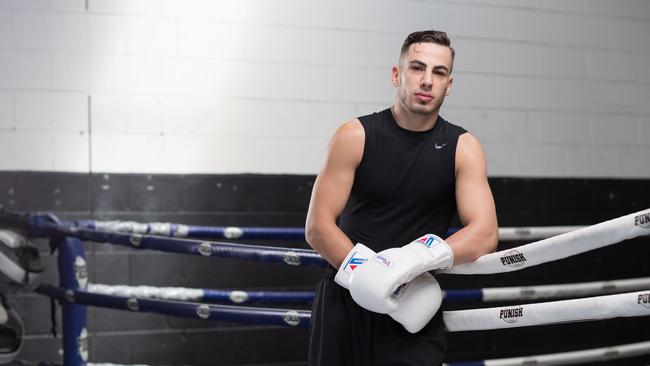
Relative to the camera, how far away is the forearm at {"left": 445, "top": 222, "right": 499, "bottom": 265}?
1.77 m

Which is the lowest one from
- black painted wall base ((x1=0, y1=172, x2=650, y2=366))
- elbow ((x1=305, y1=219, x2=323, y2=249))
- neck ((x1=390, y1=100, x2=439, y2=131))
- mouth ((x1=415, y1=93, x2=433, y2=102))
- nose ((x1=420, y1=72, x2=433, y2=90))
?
black painted wall base ((x1=0, y1=172, x2=650, y2=366))

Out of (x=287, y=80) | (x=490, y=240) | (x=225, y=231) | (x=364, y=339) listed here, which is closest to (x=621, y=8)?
(x=287, y=80)

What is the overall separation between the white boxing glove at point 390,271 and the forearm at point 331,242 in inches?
5.5

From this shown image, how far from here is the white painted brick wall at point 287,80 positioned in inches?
139

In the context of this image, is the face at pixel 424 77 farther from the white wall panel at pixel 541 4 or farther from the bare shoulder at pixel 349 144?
the white wall panel at pixel 541 4

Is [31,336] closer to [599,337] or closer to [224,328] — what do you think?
[224,328]

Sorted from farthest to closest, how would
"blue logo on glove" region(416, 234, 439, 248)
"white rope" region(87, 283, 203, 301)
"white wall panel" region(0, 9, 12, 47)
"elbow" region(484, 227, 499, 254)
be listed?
1. "white wall panel" region(0, 9, 12, 47)
2. "white rope" region(87, 283, 203, 301)
3. "elbow" region(484, 227, 499, 254)
4. "blue logo on glove" region(416, 234, 439, 248)

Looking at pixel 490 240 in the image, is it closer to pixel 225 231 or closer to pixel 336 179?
pixel 336 179

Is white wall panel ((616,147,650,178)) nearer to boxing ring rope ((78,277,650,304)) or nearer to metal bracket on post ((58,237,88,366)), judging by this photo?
boxing ring rope ((78,277,650,304))

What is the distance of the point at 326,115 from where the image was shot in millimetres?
3855

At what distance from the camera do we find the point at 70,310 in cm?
253

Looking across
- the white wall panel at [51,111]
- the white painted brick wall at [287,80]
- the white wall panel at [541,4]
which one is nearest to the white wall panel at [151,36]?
the white painted brick wall at [287,80]

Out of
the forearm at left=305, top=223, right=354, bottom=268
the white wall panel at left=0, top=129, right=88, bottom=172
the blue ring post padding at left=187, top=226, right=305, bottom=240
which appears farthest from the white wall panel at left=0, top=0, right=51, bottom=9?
the forearm at left=305, top=223, right=354, bottom=268

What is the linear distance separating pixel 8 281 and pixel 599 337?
10.7 ft
